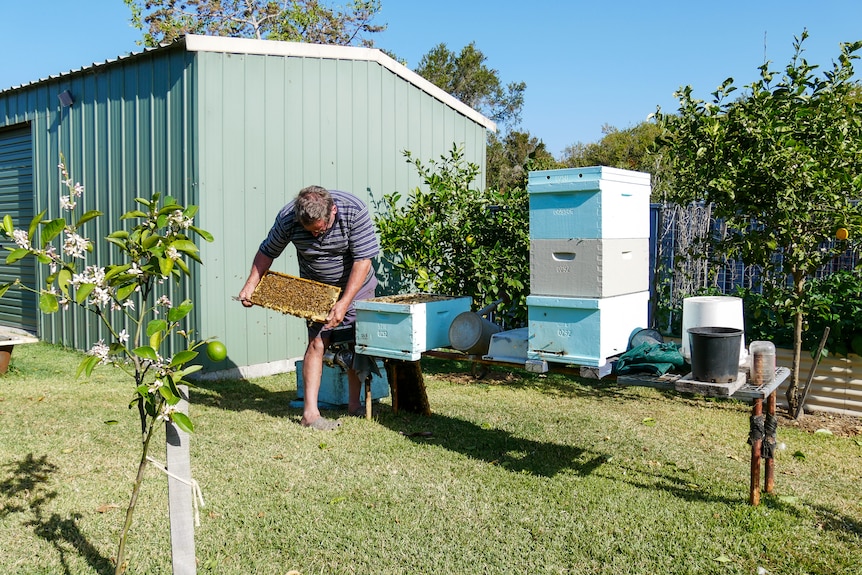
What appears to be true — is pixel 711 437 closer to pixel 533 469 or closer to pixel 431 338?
pixel 533 469

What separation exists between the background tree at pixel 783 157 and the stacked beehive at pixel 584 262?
1.57 metres

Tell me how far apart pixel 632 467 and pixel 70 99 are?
27.3ft

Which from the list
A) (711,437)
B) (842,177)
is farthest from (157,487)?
(842,177)

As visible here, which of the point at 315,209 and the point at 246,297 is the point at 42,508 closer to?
the point at 246,297

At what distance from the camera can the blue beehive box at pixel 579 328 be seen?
4473 mm

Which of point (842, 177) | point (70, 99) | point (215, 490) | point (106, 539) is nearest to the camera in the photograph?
point (106, 539)

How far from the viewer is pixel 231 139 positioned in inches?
320

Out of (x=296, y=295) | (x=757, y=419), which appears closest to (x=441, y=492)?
(x=757, y=419)

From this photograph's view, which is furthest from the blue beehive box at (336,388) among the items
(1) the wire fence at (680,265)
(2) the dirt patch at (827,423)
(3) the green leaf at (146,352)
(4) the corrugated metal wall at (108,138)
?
(3) the green leaf at (146,352)

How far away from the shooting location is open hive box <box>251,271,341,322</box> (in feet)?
19.4

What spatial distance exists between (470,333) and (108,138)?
5.79m

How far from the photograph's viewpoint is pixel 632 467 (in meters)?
5.20

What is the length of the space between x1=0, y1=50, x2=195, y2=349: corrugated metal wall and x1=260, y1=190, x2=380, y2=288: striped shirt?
2200 mm

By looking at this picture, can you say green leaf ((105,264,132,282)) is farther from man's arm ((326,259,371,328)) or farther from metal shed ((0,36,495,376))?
metal shed ((0,36,495,376))
